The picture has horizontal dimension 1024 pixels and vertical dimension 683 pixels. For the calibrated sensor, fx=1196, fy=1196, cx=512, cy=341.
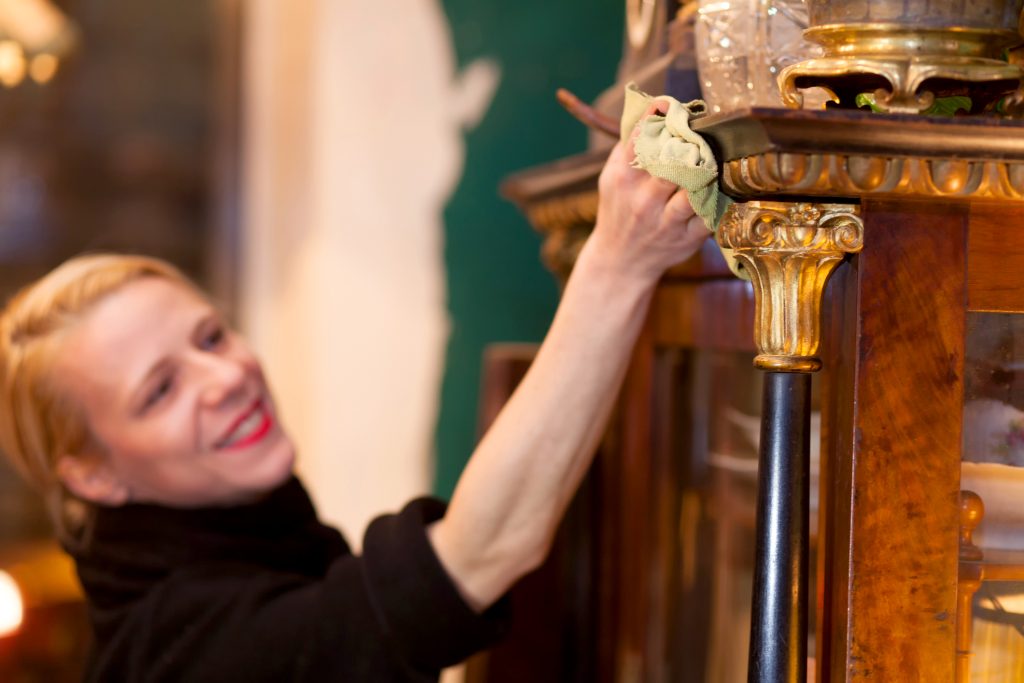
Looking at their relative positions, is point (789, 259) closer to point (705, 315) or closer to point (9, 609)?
point (705, 315)

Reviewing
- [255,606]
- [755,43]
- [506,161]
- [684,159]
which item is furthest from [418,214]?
[684,159]

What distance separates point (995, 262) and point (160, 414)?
0.88 metres

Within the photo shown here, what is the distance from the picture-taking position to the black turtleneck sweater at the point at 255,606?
110 centimetres

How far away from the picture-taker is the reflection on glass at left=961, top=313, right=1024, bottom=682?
0.71m

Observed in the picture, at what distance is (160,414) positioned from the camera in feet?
4.17

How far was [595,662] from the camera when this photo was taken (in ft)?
4.30

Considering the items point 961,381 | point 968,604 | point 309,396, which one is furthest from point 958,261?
point 309,396

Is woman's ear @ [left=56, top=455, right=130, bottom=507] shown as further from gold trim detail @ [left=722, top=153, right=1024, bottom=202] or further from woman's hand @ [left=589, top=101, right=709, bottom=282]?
gold trim detail @ [left=722, top=153, right=1024, bottom=202]

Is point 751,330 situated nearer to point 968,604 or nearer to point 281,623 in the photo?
point 968,604

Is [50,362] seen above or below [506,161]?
below

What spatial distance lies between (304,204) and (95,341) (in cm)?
106

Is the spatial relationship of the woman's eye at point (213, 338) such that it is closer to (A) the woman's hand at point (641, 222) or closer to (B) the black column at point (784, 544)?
(A) the woman's hand at point (641, 222)

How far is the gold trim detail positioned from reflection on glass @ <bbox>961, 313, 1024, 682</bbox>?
0.28ft

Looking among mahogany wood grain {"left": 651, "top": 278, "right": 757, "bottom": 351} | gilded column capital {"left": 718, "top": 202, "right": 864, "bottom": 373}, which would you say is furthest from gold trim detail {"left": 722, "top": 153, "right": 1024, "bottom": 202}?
mahogany wood grain {"left": 651, "top": 278, "right": 757, "bottom": 351}
